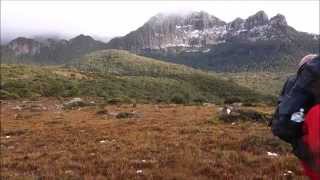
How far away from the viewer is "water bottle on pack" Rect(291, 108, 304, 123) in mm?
5491

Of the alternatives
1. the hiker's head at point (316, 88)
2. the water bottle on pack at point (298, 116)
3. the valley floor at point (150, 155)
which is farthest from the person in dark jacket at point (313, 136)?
the valley floor at point (150, 155)

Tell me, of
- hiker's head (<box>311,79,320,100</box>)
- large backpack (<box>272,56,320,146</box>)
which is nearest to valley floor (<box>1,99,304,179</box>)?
large backpack (<box>272,56,320,146</box>)

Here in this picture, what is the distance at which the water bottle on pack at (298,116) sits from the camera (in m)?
5.49

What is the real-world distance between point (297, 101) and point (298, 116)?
170 millimetres

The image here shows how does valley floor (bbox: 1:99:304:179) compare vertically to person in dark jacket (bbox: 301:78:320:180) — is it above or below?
below

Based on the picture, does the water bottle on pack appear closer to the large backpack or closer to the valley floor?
the large backpack

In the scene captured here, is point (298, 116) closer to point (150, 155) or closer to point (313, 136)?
point (313, 136)

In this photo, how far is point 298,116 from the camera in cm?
552

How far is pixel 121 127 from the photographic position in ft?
102

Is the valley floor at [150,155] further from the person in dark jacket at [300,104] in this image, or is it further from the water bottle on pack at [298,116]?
the water bottle on pack at [298,116]

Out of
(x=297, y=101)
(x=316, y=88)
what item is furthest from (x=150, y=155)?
(x=316, y=88)

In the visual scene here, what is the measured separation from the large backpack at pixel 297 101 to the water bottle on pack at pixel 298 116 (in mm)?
30

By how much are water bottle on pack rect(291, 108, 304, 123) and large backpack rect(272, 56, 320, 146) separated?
0.03m

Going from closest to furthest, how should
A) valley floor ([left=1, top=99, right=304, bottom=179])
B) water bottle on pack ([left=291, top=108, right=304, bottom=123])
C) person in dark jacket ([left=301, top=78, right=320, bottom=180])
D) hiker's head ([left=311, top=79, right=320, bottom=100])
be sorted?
person in dark jacket ([left=301, top=78, right=320, bottom=180]) < hiker's head ([left=311, top=79, right=320, bottom=100]) < water bottle on pack ([left=291, top=108, right=304, bottom=123]) < valley floor ([left=1, top=99, right=304, bottom=179])
